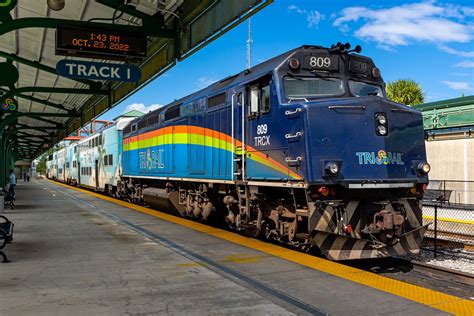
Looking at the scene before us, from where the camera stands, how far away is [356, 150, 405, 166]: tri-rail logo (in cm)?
733

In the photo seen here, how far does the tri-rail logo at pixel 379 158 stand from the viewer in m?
7.33

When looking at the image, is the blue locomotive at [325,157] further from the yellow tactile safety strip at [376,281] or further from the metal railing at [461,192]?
the metal railing at [461,192]

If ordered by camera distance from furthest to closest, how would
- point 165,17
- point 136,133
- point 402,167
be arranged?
point 136,133
point 165,17
point 402,167

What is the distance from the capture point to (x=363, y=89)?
8375 millimetres

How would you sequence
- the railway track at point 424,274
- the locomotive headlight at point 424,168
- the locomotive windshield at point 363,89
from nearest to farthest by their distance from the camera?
1. the railway track at point 424,274
2. the locomotive headlight at point 424,168
3. the locomotive windshield at point 363,89

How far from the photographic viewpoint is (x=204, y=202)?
38.5ft

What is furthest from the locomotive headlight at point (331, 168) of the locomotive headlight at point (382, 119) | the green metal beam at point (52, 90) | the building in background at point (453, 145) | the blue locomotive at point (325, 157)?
the building in background at point (453, 145)

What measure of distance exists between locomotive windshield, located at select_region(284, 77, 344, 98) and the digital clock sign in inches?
151

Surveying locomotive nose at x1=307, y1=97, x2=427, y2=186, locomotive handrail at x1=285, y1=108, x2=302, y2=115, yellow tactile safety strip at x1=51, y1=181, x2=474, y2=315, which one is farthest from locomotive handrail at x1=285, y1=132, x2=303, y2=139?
yellow tactile safety strip at x1=51, y1=181, x2=474, y2=315

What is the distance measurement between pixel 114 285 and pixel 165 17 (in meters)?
7.36

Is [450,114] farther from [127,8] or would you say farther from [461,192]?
[127,8]

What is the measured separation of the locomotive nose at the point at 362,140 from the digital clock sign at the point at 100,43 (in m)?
4.70

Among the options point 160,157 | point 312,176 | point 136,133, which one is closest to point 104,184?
point 136,133

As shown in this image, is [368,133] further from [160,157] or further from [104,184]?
[104,184]
